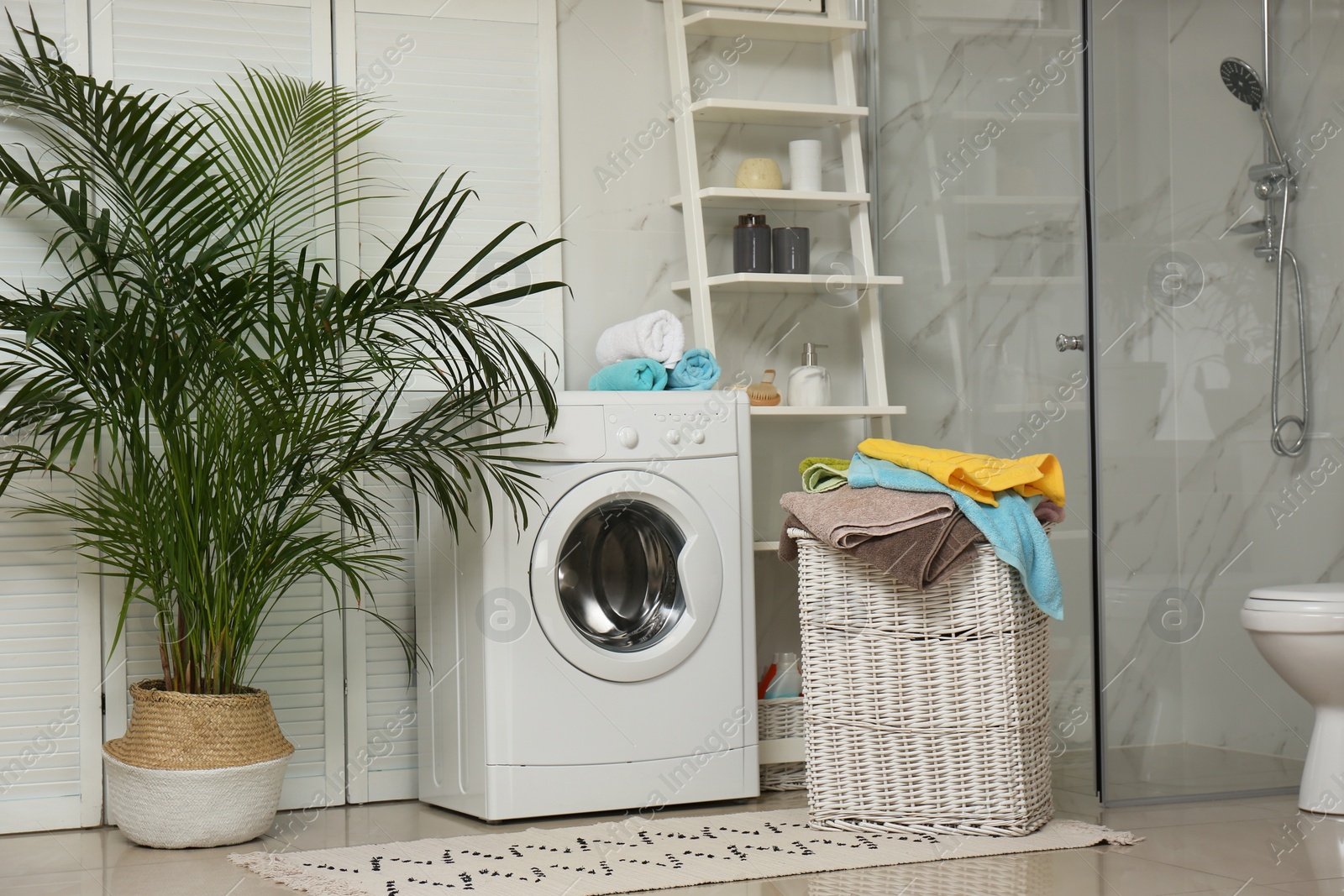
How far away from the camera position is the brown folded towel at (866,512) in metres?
2.48

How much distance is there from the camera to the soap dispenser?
3.33 metres

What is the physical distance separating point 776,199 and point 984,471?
1140mm

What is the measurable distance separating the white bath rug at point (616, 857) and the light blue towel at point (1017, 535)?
0.45 metres

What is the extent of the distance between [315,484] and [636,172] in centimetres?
118

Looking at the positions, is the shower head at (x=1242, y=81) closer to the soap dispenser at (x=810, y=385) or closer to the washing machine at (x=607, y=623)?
the soap dispenser at (x=810, y=385)

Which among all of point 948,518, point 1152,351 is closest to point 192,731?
point 948,518

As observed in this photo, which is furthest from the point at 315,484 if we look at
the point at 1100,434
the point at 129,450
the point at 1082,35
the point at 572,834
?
the point at 1082,35

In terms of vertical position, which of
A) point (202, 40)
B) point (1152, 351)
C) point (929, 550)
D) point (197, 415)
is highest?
point (202, 40)

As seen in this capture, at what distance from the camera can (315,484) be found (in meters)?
2.82

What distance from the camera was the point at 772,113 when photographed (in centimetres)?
339

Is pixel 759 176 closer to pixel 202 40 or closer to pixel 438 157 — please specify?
pixel 438 157

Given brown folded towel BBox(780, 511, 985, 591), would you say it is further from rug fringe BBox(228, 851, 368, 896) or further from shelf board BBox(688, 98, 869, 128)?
shelf board BBox(688, 98, 869, 128)

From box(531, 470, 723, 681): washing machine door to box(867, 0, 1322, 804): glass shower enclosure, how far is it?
2.52 ft

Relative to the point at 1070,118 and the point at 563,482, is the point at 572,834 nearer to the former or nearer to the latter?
the point at 563,482
